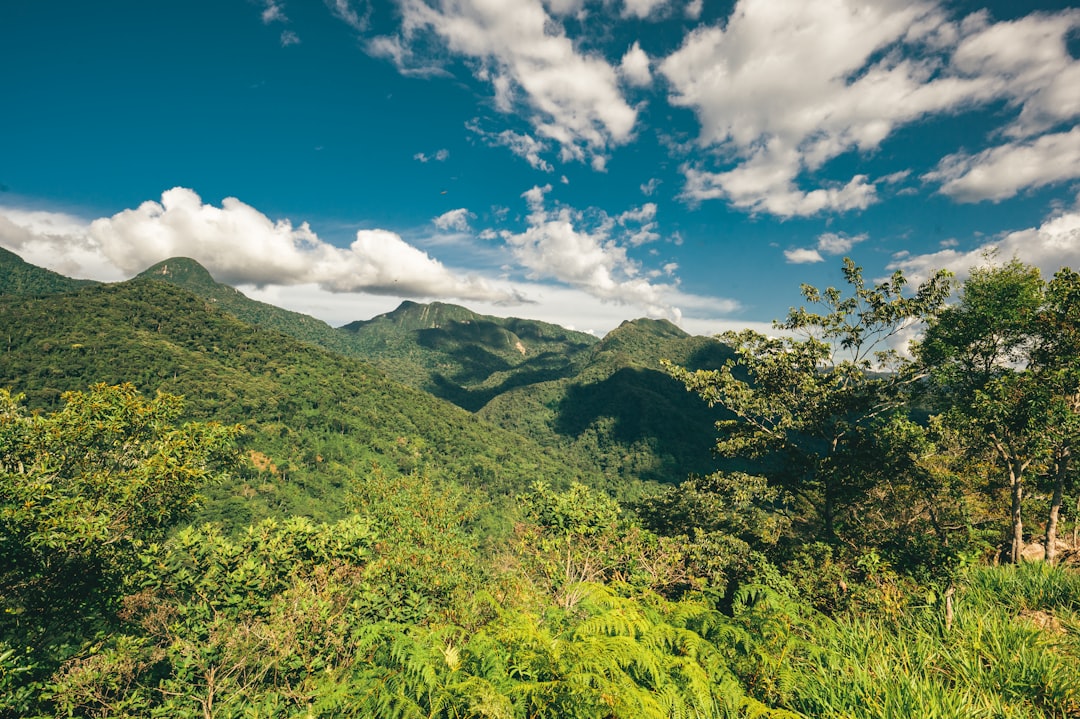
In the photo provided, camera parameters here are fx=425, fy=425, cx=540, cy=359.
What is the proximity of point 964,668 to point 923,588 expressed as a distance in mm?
5258

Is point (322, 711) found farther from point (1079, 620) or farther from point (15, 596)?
point (15, 596)

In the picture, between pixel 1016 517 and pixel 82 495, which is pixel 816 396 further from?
pixel 82 495

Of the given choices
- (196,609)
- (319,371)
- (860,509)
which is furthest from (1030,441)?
(319,371)

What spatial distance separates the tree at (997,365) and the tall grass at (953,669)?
8.02m

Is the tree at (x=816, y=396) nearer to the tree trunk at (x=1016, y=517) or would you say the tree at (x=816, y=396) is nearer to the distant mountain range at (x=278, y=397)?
the tree trunk at (x=1016, y=517)

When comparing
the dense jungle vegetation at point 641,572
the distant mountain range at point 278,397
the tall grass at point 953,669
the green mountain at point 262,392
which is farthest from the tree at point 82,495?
the distant mountain range at point 278,397

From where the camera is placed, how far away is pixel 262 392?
109750 millimetres

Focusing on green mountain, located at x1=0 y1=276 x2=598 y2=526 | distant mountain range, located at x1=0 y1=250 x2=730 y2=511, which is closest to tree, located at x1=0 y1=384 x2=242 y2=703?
green mountain, located at x1=0 y1=276 x2=598 y2=526

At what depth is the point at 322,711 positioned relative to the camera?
4461 millimetres

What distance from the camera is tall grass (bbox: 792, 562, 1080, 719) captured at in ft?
10.5

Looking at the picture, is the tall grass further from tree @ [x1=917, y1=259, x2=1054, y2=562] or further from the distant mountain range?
the distant mountain range

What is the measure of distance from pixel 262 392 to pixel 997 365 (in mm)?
129543

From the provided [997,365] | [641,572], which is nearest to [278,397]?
[641,572]

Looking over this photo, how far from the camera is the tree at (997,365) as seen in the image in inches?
433
